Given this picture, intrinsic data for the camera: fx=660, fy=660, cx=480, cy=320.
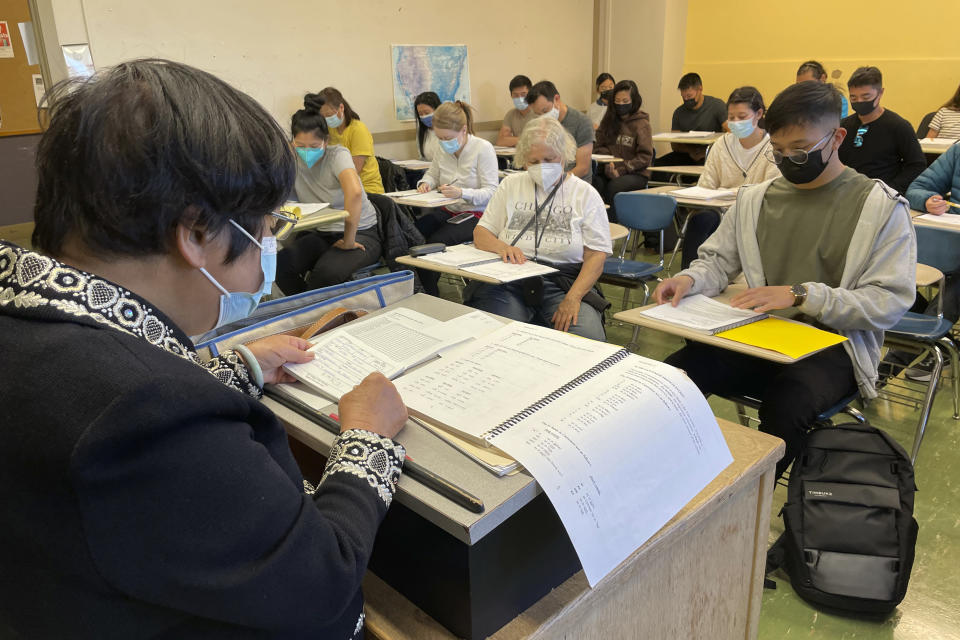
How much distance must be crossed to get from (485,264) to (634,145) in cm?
406

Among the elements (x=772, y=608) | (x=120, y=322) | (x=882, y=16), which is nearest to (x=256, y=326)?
(x=120, y=322)

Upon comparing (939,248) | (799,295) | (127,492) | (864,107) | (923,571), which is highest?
(864,107)

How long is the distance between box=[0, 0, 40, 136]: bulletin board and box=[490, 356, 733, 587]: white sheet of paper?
4.84 meters

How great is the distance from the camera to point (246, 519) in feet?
1.93

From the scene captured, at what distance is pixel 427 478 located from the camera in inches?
30.7

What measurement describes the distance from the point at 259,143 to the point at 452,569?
20.5 inches

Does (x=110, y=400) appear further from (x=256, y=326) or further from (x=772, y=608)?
(x=772, y=608)

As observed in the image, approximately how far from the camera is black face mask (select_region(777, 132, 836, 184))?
195 centimetres

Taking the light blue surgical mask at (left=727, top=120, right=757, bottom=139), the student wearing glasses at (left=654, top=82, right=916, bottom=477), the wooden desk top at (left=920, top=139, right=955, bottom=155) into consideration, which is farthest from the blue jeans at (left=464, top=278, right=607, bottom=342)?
the wooden desk top at (left=920, top=139, right=955, bottom=155)

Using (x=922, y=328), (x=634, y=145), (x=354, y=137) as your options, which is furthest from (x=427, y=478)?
(x=634, y=145)

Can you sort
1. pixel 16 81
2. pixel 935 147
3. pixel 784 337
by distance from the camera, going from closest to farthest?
1. pixel 784 337
2. pixel 16 81
3. pixel 935 147

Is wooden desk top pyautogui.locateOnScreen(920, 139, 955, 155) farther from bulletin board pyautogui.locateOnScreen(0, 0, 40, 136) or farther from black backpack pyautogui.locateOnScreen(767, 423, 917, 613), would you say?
bulletin board pyautogui.locateOnScreen(0, 0, 40, 136)

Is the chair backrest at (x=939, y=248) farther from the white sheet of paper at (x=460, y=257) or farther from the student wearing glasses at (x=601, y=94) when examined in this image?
the student wearing glasses at (x=601, y=94)

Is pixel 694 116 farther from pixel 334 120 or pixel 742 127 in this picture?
pixel 334 120
